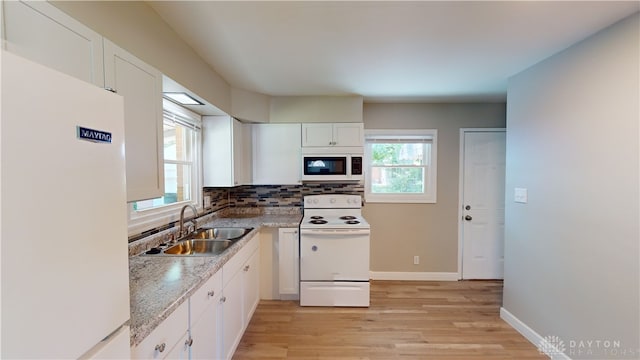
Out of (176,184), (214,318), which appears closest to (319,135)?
(176,184)

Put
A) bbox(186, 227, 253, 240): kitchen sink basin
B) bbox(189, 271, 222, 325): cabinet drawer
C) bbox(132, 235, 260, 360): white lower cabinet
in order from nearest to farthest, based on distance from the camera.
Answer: bbox(132, 235, 260, 360): white lower cabinet
bbox(189, 271, 222, 325): cabinet drawer
bbox(186, 227, 253, 240): kitchen sink basin

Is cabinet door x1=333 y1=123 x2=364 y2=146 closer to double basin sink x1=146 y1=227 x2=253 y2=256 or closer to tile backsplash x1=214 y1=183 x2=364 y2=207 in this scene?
tile backsplash x1=214 y1=183 x2=364 y2=207

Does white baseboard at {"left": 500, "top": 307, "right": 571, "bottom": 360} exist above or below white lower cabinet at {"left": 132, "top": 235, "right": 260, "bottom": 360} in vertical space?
below

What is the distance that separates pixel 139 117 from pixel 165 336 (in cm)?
101

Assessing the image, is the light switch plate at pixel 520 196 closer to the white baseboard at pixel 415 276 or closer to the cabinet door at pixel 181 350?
the white baseboard at pixel 415 276

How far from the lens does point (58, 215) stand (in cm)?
57

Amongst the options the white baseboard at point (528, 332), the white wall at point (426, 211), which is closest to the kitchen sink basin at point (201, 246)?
the white wall at point (426, 211)

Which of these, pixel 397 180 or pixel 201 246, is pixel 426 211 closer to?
pixel 397 180

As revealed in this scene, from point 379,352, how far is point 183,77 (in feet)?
8.28

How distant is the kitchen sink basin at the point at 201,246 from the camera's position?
214 cm

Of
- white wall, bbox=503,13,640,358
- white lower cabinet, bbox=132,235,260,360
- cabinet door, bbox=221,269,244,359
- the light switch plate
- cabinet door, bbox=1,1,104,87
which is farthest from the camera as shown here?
the light switch plate

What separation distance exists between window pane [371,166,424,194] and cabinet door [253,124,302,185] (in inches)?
42.5

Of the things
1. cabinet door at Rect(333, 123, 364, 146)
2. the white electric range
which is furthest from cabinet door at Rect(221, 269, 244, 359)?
cabinet door at Rect(333, 123, 364, 146)

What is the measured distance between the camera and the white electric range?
283 centimetres
